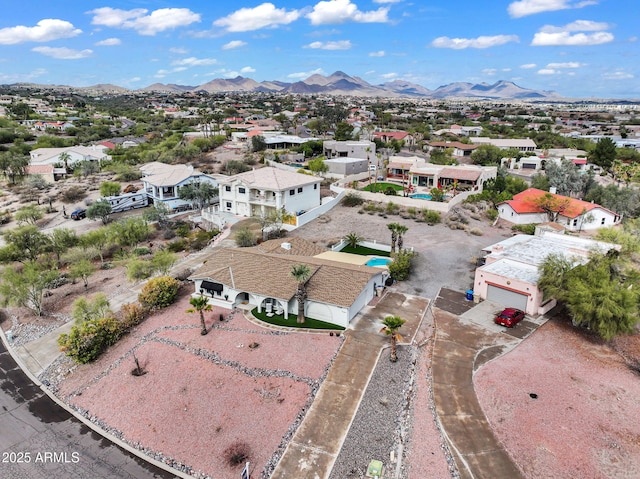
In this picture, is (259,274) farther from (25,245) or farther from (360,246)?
(25,245)

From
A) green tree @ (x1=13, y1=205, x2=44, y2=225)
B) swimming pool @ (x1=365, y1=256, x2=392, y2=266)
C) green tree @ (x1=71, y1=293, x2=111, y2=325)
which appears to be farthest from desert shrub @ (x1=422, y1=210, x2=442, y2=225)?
green tree @ (x1=13, y1=205, x2=44, y2=225)

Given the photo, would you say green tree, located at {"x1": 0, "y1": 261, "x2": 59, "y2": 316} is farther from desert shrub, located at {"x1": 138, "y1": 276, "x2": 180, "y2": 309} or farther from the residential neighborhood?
desert shrub, located at {"x1": 138, "y1": 276, "x2": 180, "y2": 309}

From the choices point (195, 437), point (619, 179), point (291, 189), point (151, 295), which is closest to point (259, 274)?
point (151, 295)

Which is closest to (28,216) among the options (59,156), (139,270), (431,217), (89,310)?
(139,270)

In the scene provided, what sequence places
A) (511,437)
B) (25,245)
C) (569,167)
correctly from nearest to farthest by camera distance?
1. (511,437)
2. (25,245)
3. (569,167)

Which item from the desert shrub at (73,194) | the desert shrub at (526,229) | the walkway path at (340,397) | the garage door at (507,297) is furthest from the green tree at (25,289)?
the desert shrub at (526,229)

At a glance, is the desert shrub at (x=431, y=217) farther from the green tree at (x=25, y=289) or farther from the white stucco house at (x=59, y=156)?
the white stucco house at (x=59, y=156)
